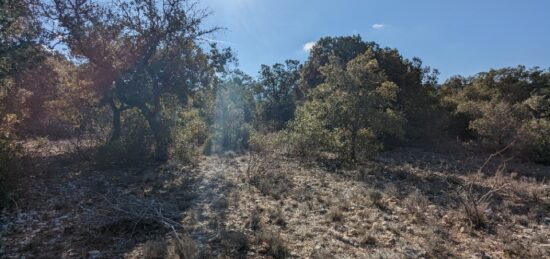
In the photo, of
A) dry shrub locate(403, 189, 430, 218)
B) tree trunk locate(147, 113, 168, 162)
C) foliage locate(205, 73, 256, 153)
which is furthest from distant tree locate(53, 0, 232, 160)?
dry shrub locate(403, 189, 430, 218)

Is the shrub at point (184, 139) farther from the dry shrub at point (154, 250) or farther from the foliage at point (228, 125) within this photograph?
the dry shrub at point (154, 250)

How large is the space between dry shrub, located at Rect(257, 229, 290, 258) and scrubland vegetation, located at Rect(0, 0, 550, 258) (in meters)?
0.02

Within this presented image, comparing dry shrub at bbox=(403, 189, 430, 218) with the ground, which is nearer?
the ground

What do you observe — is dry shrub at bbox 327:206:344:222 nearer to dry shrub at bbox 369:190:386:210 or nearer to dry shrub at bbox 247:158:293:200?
dry shrub at bbox 369:190:386:210

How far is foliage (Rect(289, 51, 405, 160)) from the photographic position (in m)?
12.4

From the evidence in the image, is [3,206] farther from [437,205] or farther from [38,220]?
[437,205]

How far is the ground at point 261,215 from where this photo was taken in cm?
512

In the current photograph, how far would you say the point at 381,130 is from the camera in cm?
1265

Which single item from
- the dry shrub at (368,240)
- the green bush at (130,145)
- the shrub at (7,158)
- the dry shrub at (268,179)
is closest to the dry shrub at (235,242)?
the dry shrub at (368,240)

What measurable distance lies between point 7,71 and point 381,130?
11048 millimetres

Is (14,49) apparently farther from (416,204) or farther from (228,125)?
(228,125)

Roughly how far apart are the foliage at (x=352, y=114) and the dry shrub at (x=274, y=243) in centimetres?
794

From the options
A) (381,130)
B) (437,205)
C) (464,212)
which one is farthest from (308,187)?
(381,130)

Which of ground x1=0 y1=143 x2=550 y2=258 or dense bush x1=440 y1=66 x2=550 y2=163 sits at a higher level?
dense bush x1=440 y1=66 x2=550 y2=163
